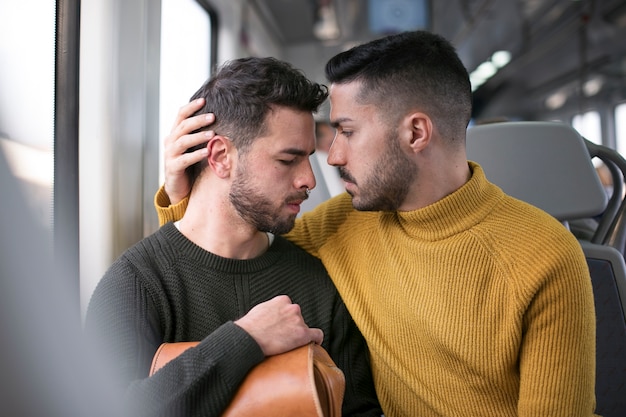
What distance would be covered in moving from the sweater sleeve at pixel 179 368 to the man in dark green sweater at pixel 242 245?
3cm

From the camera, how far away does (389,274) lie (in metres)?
1.43

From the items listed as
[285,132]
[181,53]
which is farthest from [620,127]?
[285,132]

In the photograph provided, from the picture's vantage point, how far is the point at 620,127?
26.9ft

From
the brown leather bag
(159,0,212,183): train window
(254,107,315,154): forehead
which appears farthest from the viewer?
(159,0,212,183): train window

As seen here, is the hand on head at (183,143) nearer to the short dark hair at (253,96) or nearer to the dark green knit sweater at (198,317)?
the short dark hair at (253,96)

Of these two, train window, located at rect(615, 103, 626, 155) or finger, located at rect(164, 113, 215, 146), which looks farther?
train window, located at rect(615, 103, 626, 155)

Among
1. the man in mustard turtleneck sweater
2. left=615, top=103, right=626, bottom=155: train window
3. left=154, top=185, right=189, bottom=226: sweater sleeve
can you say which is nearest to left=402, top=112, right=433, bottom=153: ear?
the man in mustard turtleneck sweater

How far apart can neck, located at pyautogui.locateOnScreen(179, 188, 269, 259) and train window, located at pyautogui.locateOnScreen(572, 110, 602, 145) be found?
8.44 meters

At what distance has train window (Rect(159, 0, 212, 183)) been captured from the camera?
242 cm

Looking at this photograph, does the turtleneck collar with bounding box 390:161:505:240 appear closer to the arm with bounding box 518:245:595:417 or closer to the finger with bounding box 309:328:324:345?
the arm with bounding box 518:245:595:417

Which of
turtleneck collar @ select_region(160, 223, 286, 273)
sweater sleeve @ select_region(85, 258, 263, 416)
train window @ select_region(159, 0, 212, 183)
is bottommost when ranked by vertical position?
sweater sleeve @ select_region(85, 258, 263, 416)

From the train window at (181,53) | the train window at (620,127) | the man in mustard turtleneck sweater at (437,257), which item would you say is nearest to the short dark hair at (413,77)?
the man in mustard turtleneck sweater at (437,257)

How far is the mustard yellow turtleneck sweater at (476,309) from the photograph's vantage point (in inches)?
47.6

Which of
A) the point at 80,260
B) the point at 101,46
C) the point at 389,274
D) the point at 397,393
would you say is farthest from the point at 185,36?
the point at 397,393
